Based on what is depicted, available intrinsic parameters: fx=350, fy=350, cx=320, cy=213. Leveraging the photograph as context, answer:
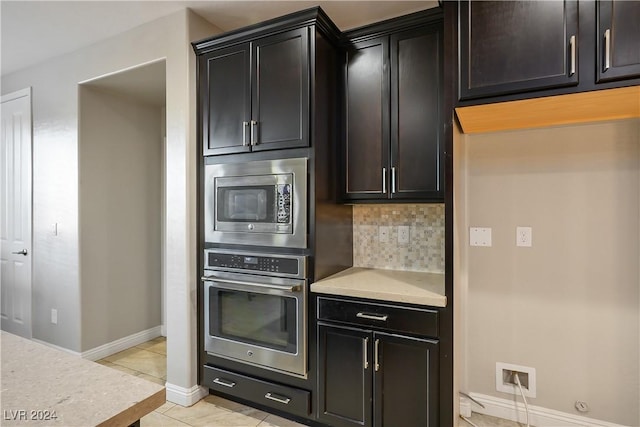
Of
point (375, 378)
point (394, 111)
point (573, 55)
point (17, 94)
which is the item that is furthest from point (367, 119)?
point (17, 94)

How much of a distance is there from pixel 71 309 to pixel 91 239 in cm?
63

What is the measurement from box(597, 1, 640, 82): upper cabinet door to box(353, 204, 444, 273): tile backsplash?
113cm

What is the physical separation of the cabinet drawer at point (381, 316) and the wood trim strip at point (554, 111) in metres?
1.03

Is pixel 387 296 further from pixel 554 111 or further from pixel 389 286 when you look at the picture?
pixel 554 111

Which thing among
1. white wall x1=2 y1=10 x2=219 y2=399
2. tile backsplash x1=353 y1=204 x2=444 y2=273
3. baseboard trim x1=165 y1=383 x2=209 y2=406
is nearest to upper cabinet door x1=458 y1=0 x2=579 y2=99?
tile backsplash x1=353 y1=204 x2=444 y2=273

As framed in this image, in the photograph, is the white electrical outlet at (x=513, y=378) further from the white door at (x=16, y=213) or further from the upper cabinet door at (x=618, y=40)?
the white door at (x=16, y=213)

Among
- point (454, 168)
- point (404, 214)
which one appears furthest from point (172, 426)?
point (454, 168)

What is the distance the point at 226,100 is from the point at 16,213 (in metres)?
2.75

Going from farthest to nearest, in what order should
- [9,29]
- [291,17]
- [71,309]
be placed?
[71,309], [9,29], [291,17]

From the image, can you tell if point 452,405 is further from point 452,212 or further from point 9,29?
point 9,29

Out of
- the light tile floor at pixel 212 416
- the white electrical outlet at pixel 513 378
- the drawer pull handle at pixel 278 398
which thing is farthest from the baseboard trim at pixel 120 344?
the white electrical outlet at pixel 513 378

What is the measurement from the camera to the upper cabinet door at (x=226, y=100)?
2.28 meters

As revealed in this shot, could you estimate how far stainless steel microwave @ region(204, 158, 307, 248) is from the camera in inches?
81.6

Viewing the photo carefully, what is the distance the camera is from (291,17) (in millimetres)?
2072
